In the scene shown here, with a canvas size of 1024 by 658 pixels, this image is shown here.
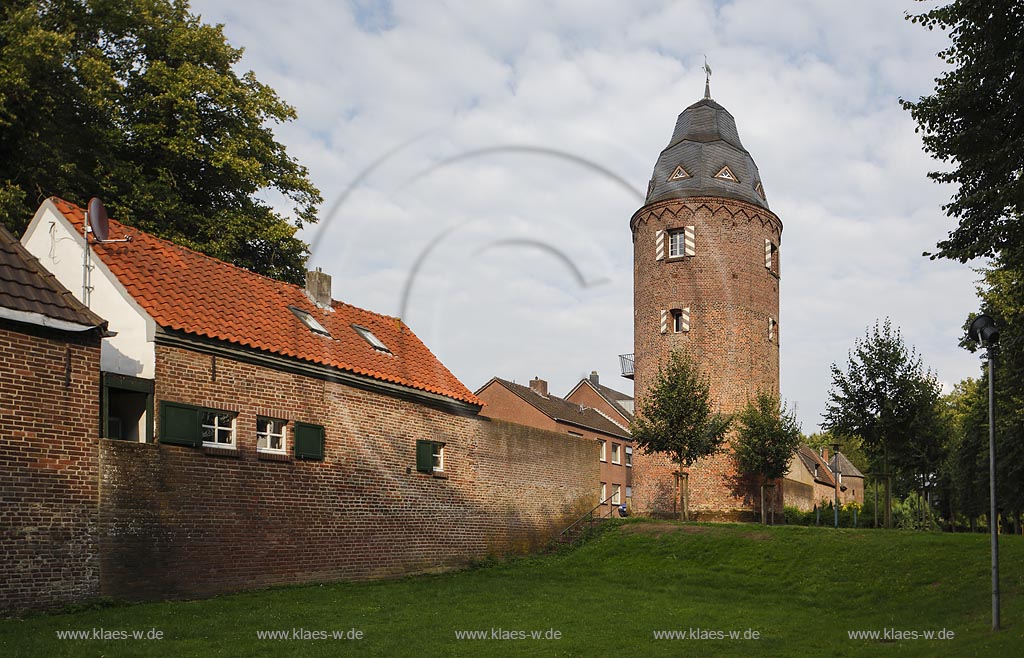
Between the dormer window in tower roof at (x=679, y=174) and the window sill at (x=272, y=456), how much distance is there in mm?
30218

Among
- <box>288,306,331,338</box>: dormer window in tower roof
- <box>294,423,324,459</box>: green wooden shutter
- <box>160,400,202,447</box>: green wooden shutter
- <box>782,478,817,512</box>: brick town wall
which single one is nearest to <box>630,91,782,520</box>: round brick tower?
<box>782,478,817,512</box>: brick town wall

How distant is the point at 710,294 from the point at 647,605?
25.1 meters

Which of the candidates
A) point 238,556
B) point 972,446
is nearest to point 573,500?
point 238,556

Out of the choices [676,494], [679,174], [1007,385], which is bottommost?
[676,494]

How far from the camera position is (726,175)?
1766 inches

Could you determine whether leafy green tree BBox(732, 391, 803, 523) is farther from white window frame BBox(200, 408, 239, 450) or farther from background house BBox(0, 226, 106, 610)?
background house BBox(0, 226, 106, 610)

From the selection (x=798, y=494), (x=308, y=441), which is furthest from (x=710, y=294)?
(x=798, y=494)

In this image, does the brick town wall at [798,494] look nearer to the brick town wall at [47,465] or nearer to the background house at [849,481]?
the background house at [849,481]

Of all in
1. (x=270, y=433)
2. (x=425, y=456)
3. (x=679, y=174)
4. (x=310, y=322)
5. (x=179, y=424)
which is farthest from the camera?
(x=679, y=174)

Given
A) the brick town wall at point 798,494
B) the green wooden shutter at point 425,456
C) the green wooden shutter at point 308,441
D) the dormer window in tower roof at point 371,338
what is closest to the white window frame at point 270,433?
the green wooden shutter at point 308,441

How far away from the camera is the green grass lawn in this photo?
1416 centimetres

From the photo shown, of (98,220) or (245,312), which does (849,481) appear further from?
(98,220)

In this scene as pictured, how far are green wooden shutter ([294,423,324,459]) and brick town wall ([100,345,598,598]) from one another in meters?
0.22

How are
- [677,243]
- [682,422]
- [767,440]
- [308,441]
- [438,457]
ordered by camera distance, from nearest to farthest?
1. [308,441]
2. [438,457]
3. [682,422]
4. [767,440]
5. [677,243]
